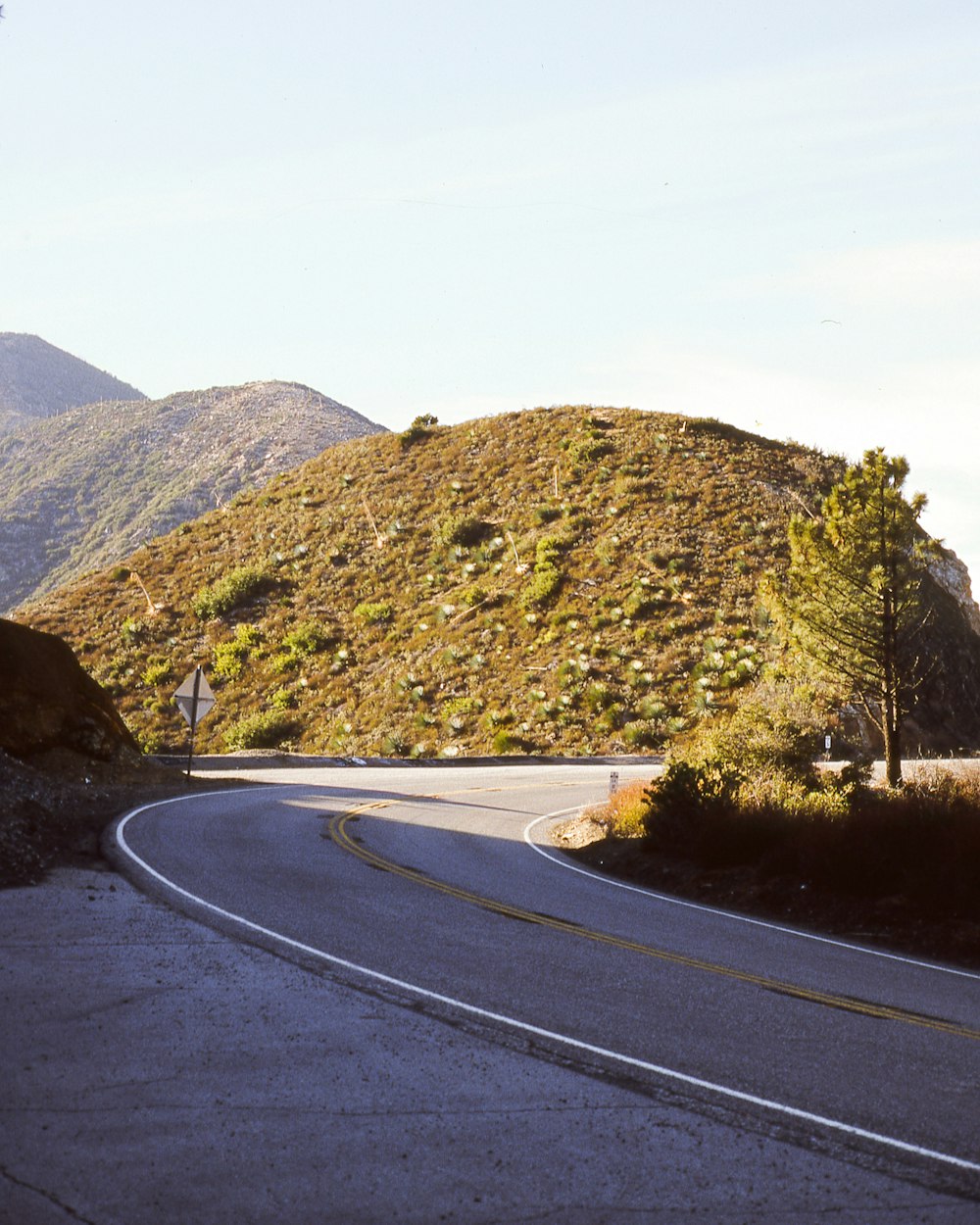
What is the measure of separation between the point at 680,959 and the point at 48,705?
2144 cm

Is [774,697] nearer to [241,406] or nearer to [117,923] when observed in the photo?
[117,923]

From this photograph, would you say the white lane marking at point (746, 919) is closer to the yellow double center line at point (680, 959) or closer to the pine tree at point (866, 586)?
the yellow double center line at point (680, 959)

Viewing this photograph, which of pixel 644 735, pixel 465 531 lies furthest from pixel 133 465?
pixel 644 735

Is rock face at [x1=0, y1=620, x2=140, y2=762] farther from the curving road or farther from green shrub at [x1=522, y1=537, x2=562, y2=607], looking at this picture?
green shrub at [x1=522, y1=537, x2=562, y2=607]

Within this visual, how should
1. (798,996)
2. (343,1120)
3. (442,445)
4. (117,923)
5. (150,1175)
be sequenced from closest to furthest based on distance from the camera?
(150,1175) → (343,1120) → (798,996) → (117,923) → (442,445)

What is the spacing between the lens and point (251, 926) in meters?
11.3

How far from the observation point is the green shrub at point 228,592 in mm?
61312

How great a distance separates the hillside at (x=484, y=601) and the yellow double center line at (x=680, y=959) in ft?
90.2

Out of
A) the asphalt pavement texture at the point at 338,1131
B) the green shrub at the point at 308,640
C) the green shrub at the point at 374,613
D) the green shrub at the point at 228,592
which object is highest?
the green shrub at the point at 228,592

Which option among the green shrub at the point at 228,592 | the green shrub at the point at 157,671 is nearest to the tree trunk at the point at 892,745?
the green shrub at the point at 157,671

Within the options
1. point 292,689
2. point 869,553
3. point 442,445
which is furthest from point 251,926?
point 442,445

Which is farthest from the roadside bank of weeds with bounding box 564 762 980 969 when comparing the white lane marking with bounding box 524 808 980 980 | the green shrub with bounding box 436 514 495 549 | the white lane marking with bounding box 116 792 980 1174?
the green shrub with bounding box 436 514 495 549

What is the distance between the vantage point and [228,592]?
61.9 m

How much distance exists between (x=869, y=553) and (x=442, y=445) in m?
51.9
